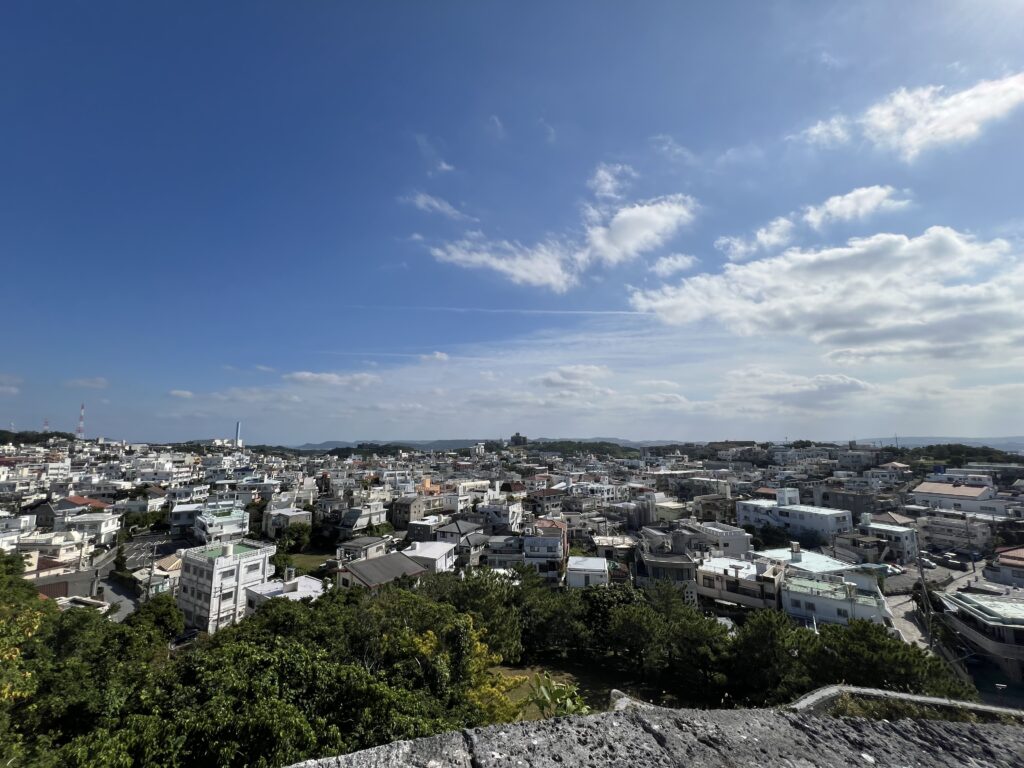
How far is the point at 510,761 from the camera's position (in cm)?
349

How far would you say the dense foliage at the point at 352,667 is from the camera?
27.1 ft

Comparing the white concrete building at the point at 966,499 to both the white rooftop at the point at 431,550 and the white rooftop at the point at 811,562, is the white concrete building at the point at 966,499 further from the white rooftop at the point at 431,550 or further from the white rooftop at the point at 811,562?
the white rooftop at the point at 431,550

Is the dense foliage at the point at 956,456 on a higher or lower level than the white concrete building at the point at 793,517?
higher

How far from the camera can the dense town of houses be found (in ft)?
84.7

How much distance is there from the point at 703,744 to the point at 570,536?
143 feet

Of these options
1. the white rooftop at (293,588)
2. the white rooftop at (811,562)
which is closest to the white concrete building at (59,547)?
the white rooftop at (293,588)

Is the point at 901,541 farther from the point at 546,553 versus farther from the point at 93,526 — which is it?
the point at 93,526

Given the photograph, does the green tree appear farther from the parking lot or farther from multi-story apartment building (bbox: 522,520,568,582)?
multi-story apartment building (bbox: 522,520,568,582)

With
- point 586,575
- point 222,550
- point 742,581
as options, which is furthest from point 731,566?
point 222,550

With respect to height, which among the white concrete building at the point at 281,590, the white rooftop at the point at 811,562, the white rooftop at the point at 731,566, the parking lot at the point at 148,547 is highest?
the white rooftop at the point at 811,562

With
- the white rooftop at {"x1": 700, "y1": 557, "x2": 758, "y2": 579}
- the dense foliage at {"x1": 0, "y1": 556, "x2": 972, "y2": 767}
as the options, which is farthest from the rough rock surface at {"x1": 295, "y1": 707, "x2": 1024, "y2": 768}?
the white rooftop at {"x1": 700, "y1": 557, "x2": 758, "y2": 579}

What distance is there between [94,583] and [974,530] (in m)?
66.2

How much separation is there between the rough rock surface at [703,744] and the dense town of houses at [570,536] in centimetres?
Result: 2398

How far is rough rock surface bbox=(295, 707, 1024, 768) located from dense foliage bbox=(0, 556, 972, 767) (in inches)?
234
